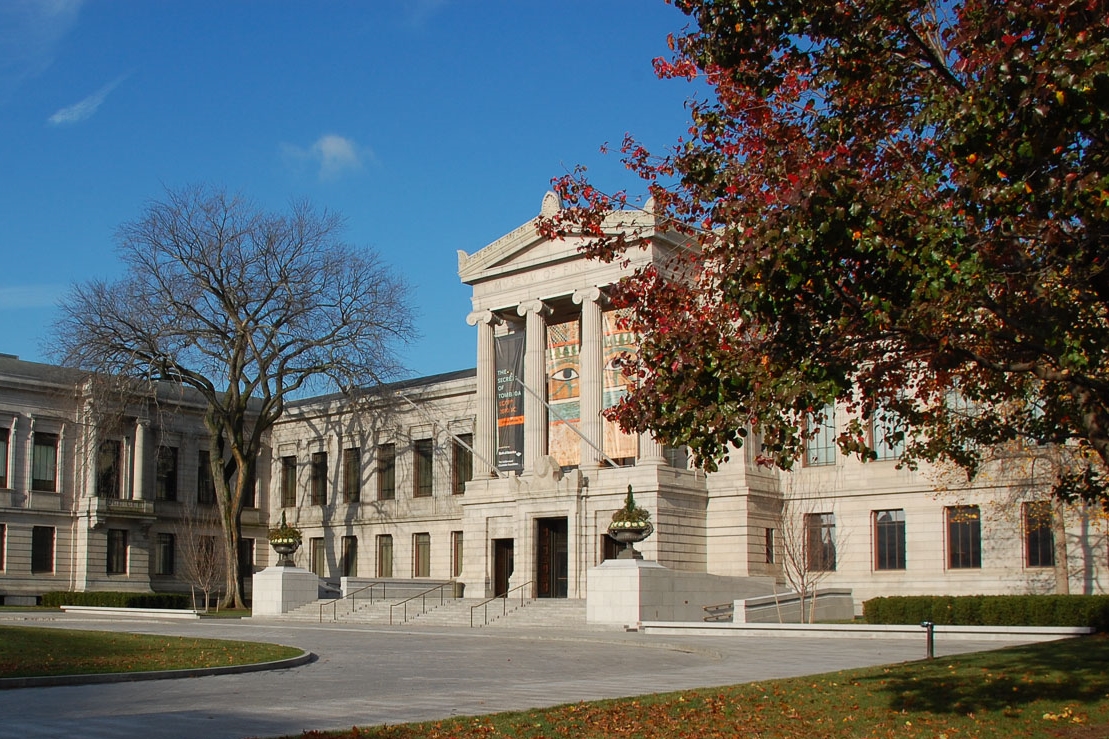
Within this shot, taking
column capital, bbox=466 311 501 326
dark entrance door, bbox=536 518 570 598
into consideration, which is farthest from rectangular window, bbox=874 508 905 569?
column capital, bbox=466 311 501 326

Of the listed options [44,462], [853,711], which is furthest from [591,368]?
[853,711]

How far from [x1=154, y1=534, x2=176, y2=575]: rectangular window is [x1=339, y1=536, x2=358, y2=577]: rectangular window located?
1022 centimetres

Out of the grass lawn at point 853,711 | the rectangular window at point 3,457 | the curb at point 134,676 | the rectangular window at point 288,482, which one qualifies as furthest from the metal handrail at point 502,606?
the rectangular window at point 3,457

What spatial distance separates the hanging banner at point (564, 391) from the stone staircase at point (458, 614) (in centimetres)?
677

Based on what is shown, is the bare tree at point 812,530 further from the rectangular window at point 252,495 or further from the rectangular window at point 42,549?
the rectangular window at point 42,549

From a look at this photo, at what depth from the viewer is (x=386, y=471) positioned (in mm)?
63938

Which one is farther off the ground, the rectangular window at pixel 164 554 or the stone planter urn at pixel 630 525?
the stone planter urn at pixel 630 525

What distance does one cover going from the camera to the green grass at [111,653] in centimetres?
1967

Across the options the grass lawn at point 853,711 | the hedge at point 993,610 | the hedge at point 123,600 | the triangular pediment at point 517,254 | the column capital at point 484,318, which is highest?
the triangular pediment at point 517,254

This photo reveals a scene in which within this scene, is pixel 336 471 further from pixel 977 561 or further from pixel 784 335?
pixel 784 335

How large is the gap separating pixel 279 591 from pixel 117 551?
906 inches

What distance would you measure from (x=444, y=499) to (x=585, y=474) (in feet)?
48.6

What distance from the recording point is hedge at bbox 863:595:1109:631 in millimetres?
33594

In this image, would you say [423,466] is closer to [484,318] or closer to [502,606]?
[484,318]
